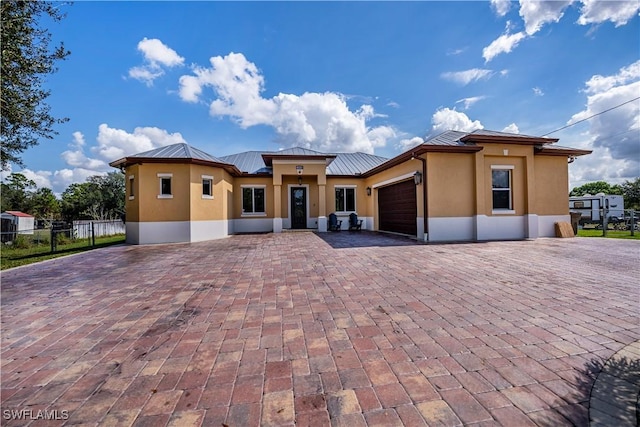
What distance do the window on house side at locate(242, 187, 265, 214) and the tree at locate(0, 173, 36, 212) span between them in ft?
134

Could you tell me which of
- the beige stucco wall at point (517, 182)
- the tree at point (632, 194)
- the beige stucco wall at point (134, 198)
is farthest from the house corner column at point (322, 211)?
the tree at point (632, 194)

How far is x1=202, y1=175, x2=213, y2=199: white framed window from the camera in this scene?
12.0m

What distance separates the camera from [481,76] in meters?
11.7

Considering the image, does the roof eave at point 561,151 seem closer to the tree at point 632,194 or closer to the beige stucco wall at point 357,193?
the beige stucco wall at point 357,193

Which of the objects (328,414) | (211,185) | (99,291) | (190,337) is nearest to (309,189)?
(211,185)

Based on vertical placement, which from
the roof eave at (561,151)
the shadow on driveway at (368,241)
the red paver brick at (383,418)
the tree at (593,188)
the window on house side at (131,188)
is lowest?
the red paver brick at (383,418)

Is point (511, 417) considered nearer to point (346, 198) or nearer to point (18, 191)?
point (346, 198)

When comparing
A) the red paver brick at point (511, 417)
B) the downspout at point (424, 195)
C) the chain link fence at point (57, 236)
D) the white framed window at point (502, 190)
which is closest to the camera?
the red paver brick at point (511, 417)

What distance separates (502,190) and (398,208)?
429 cm

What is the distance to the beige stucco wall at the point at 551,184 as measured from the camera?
1093cm

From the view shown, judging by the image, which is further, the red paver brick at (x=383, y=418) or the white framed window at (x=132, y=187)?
the white framed window at (x=132, y=187)

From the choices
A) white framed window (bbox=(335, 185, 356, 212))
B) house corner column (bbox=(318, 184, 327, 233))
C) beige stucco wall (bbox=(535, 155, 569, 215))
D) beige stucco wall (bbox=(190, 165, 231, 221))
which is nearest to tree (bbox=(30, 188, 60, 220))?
beige stucco wall (bbox=(190, 165, 231, 221))

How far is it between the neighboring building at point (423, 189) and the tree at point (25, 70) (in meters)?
2.86

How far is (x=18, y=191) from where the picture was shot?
36219mm
